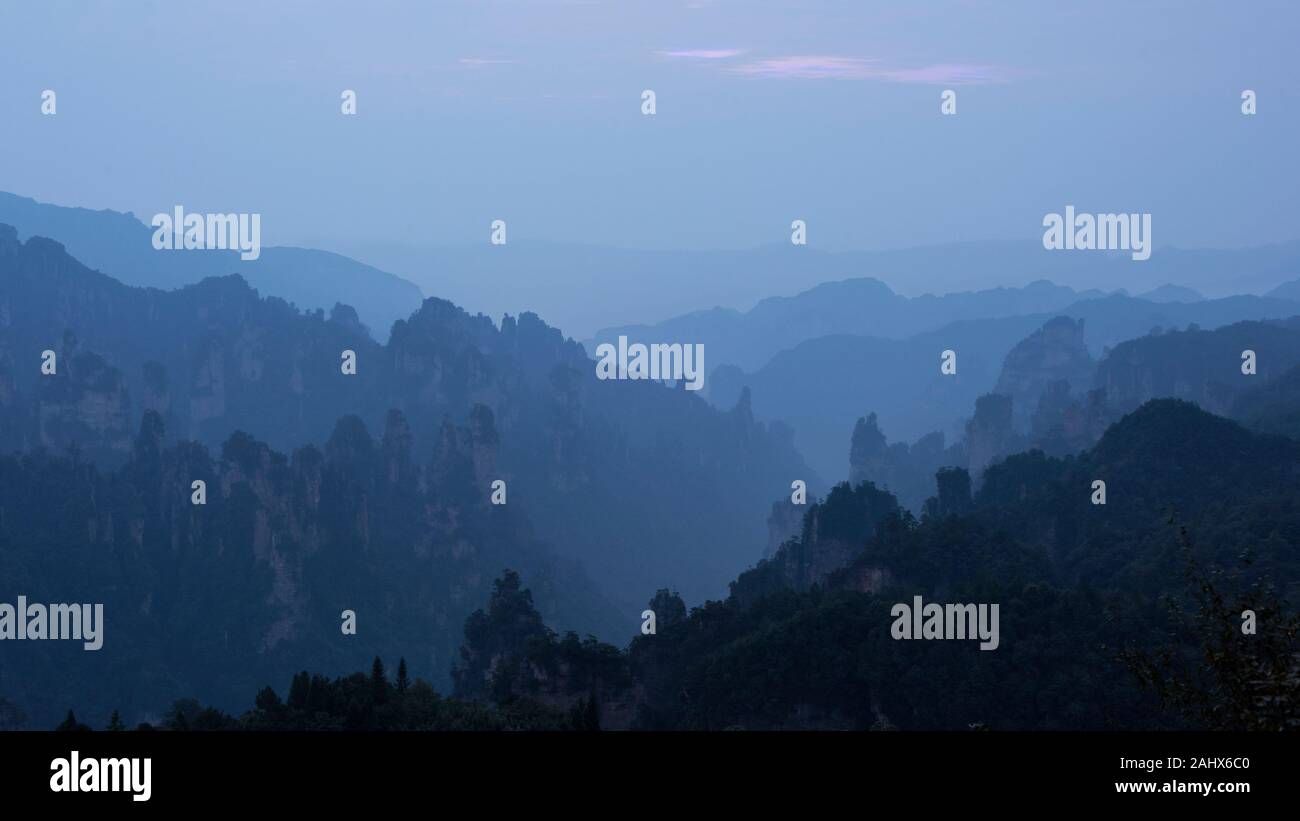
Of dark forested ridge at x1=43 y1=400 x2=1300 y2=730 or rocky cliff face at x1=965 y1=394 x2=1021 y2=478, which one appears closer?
dark forested ridge at x1=43 y1=400 x2=1300 y2=730

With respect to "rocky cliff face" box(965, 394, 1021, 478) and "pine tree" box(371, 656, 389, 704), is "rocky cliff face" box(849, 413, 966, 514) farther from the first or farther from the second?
"pine tree" box(371, 656, 389, 704)

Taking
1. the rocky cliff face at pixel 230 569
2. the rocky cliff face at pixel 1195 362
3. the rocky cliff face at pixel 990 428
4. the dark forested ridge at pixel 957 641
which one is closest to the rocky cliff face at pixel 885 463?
the rocky cliff face at pixel 990 428

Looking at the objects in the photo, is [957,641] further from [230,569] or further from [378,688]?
[230,569]

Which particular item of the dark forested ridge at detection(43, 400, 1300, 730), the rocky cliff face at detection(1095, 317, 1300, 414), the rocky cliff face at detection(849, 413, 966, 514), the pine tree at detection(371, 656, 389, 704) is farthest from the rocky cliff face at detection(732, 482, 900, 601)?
the rocky cliff face at detection(849, 413, 966, 514)

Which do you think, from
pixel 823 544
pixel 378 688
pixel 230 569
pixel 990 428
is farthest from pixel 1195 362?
pixel 378 688

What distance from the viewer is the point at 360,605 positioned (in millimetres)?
126500

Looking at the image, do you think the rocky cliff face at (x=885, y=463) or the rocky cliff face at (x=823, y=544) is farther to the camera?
the rocky cliff face at (x=885, y=463)

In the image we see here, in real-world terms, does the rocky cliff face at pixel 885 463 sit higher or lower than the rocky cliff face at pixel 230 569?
higher

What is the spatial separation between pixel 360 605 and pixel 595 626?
28.8 m

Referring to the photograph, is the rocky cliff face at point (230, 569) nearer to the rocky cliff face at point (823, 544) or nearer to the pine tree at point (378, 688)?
the rocky cliff face at point (823, 544)

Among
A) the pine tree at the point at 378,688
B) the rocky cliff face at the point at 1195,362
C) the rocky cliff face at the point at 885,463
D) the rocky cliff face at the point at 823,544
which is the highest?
the rocky cliff face at the point at 1195,362

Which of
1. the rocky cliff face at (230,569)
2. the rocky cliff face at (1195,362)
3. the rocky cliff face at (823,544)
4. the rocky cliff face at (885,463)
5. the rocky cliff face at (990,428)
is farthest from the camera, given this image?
the rocky cliff face at (885,463)
